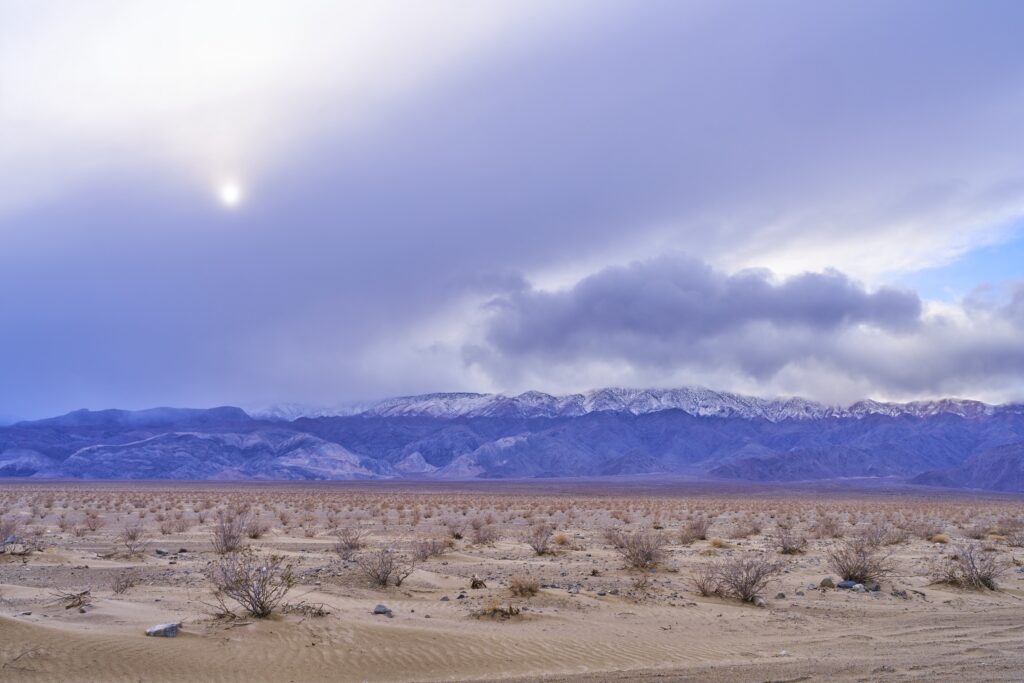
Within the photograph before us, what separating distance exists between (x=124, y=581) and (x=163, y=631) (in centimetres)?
617

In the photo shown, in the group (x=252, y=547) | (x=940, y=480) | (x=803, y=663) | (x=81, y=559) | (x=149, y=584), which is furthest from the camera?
(x=940, y=480)

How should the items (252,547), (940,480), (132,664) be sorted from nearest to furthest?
(132,664)
(252,547)
(940,480)

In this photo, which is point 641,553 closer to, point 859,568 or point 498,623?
point 859,568

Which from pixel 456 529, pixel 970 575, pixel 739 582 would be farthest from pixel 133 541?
pixel 970 575

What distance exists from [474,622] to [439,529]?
2351 centimetres

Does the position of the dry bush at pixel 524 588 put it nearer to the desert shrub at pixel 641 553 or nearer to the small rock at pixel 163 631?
the desert shrub at pixel 641 553

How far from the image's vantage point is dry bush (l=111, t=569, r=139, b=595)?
53.9ft

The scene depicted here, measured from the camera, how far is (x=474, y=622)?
47.8ft

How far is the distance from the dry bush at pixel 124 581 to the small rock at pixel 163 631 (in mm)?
4679

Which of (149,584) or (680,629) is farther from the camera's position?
(149,584)

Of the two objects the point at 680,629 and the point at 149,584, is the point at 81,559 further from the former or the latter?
the point at 680,629

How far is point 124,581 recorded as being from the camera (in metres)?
17.4

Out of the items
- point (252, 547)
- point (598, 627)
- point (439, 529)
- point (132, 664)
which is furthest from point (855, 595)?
point (439, 529)

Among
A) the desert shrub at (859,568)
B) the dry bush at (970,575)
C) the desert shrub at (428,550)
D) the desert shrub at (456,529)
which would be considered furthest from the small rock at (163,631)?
the desert shrub at (456,529)
